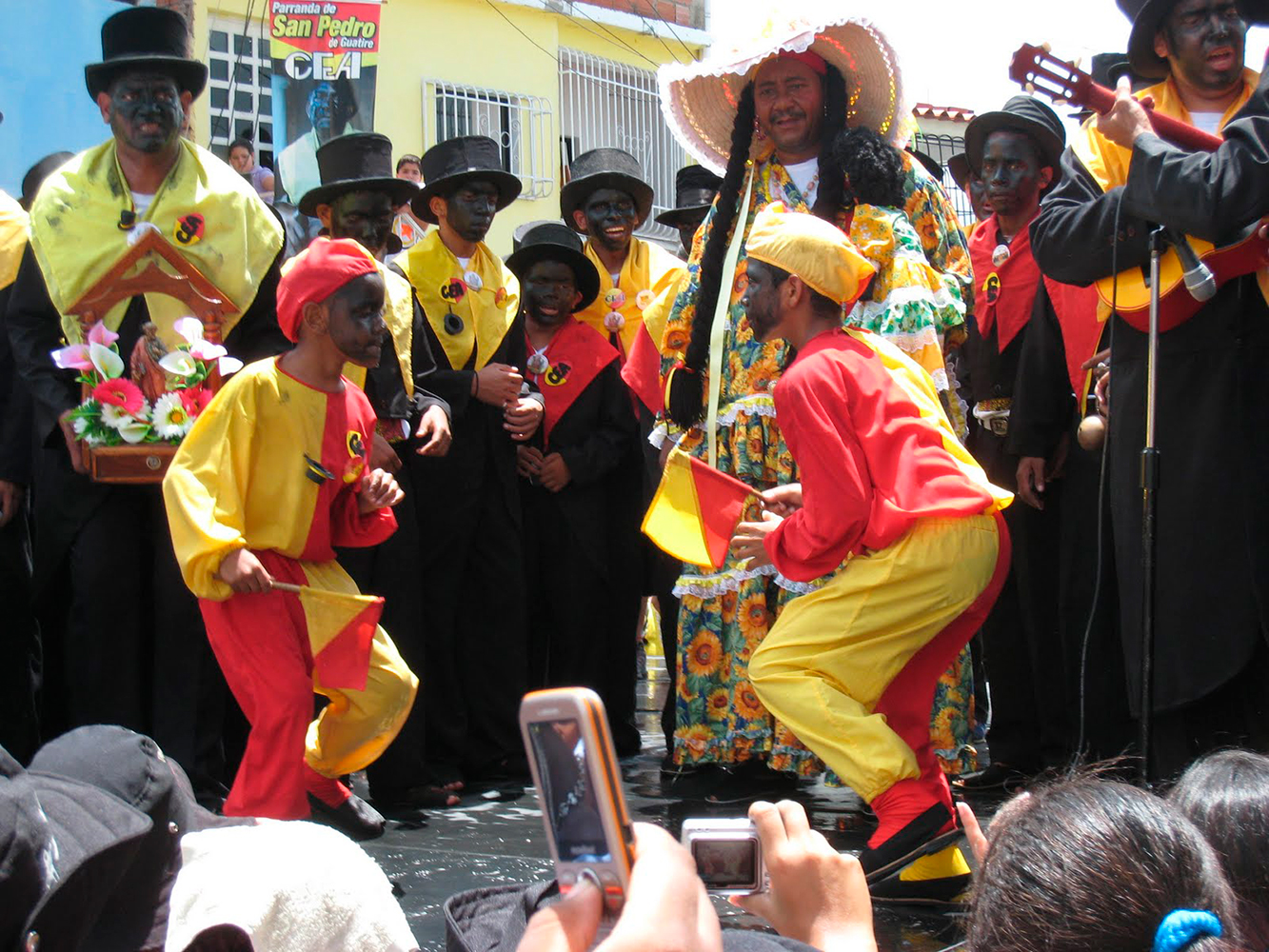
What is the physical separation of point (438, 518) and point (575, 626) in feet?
3.00

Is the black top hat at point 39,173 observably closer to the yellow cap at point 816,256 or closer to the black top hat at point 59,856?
the yellow cap at point 816,256

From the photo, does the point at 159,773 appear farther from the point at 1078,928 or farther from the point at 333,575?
the point at 333,575

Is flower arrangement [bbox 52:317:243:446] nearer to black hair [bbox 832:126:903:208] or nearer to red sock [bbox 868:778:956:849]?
black hair [bbox 832:126:903:208]

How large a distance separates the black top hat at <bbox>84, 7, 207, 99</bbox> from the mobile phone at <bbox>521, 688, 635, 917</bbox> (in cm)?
474

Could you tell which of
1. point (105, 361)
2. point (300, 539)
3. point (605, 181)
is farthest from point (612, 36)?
point (300, 539)

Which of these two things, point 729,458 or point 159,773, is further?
point 729,458

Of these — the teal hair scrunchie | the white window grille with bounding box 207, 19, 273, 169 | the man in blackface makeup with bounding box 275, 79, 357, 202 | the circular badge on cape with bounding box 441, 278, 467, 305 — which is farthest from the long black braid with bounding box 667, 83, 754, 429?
the white window grille with bounding box 207, 19, 273, 169

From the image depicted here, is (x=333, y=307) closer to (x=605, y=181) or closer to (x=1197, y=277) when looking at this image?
(x=1197, y=277)

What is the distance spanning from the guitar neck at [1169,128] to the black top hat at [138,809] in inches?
133

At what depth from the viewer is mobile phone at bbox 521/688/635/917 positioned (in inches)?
49.6

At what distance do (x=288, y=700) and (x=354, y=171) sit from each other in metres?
2.69

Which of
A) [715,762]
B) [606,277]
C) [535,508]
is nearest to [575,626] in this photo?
[535,508]

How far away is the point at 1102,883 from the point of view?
1.68 meters

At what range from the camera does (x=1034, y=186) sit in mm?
6254
